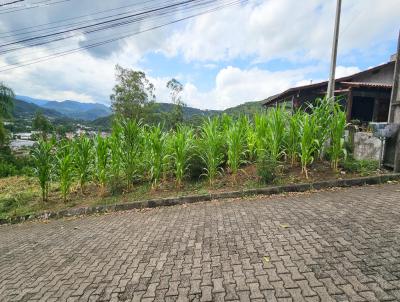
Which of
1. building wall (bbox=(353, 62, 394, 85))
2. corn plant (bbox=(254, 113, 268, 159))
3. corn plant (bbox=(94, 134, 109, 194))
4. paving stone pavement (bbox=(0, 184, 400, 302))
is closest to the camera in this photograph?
paving stone pavement (bbox=(0, 184, 400, 302))

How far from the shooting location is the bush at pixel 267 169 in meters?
6.40

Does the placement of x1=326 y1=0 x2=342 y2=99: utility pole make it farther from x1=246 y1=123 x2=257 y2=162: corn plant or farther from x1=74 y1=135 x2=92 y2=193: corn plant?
x1=74 y1=135 x2=92 y2=193: corn plant

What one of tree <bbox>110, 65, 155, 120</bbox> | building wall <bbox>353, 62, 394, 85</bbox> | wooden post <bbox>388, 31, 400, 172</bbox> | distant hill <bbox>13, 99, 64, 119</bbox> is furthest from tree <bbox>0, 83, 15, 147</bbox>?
distant hill <bbox>13, 99, 64, 119</bbox>

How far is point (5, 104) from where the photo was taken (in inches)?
927

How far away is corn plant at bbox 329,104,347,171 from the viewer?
6.47 metres

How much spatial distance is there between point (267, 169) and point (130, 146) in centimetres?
352

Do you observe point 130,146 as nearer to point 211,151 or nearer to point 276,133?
point 211,151

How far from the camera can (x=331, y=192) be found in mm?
5770

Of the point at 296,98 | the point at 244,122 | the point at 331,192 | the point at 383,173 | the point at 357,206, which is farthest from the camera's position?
the point at 296,98

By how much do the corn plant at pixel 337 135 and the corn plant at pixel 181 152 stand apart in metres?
3.49

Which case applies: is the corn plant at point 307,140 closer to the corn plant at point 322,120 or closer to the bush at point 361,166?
the corn plant at point 322,120

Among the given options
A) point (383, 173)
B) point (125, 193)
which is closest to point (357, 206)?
point (383, 173)

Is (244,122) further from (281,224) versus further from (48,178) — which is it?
(48,178)

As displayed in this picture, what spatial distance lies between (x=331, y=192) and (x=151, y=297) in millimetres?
4519
